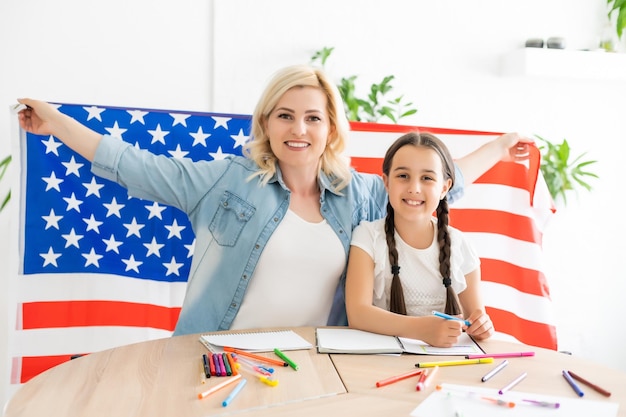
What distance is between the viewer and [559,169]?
3752mm

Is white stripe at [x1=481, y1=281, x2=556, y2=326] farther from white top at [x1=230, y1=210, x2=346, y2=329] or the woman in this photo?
white top at [x1=230, y1=210, x2=346, y2=329]

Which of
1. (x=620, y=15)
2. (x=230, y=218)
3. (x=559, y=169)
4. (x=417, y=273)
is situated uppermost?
(x=620, y=15)

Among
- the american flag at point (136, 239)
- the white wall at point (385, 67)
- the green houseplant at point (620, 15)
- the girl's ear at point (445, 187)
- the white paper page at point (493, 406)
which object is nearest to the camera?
the white paper page at point (493, 406)

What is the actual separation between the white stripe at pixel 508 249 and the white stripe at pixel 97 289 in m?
1.15

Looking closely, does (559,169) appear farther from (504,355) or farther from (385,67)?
(504,355)

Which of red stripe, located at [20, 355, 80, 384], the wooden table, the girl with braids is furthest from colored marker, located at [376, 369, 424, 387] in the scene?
red stripe, located at [20, 355, 80, 384]

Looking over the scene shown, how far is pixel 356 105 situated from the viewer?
11.3 ft

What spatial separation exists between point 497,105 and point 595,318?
4.68ft

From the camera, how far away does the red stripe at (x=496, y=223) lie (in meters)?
2.58

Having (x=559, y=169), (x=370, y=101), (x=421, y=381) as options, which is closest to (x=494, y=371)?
(x=421, y=381)

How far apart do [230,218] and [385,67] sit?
192cm

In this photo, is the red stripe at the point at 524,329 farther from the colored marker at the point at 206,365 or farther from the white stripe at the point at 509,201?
the colored marker at the point at 206,365

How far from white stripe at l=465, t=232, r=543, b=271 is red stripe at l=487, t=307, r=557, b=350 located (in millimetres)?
204

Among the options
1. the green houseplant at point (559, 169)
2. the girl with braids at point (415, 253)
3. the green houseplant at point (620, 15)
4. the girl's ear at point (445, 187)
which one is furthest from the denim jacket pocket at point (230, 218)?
the green houseplant at point (620, 15)
